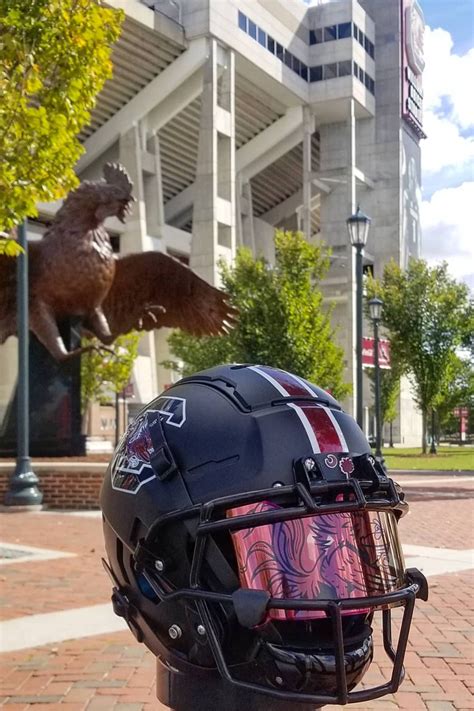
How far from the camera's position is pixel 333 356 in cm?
2872

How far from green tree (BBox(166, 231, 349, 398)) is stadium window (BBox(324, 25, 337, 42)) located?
33.0m

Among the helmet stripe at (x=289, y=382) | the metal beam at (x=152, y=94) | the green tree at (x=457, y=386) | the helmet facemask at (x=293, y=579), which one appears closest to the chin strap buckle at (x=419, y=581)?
the helmet facemask at (x=293, y=579)

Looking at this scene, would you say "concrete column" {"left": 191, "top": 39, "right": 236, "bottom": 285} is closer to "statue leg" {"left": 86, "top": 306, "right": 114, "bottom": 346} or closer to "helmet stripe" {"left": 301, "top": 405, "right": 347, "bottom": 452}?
"statue leg" {"left": 86, "top": 306, "right": 114, "bottom": 346}

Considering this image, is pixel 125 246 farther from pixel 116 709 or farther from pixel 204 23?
pixel 116 709

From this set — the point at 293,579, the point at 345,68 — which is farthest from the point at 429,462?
the point at 345,68

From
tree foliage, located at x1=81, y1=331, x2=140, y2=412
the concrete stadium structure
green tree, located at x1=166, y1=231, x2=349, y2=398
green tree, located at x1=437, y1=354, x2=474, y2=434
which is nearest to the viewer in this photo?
green tree, located at x1=166, y1=231, x2=349, y2=398

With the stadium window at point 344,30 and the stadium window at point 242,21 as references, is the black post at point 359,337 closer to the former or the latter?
the stadium window at point 242,21

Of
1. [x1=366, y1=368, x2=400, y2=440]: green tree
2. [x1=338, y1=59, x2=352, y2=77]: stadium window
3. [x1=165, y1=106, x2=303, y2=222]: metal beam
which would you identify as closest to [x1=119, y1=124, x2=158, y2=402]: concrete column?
[x1=165, y1=106, x2=303, y2=222]: metal beam

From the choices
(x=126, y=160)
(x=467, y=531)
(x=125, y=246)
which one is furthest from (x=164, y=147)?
(x=467, y=531)

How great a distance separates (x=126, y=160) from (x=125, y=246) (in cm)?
493

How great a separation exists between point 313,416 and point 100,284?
11.7 meters

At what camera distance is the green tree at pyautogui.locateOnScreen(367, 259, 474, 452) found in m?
36.2

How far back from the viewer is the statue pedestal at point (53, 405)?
1442 cm

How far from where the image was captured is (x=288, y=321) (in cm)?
2828
